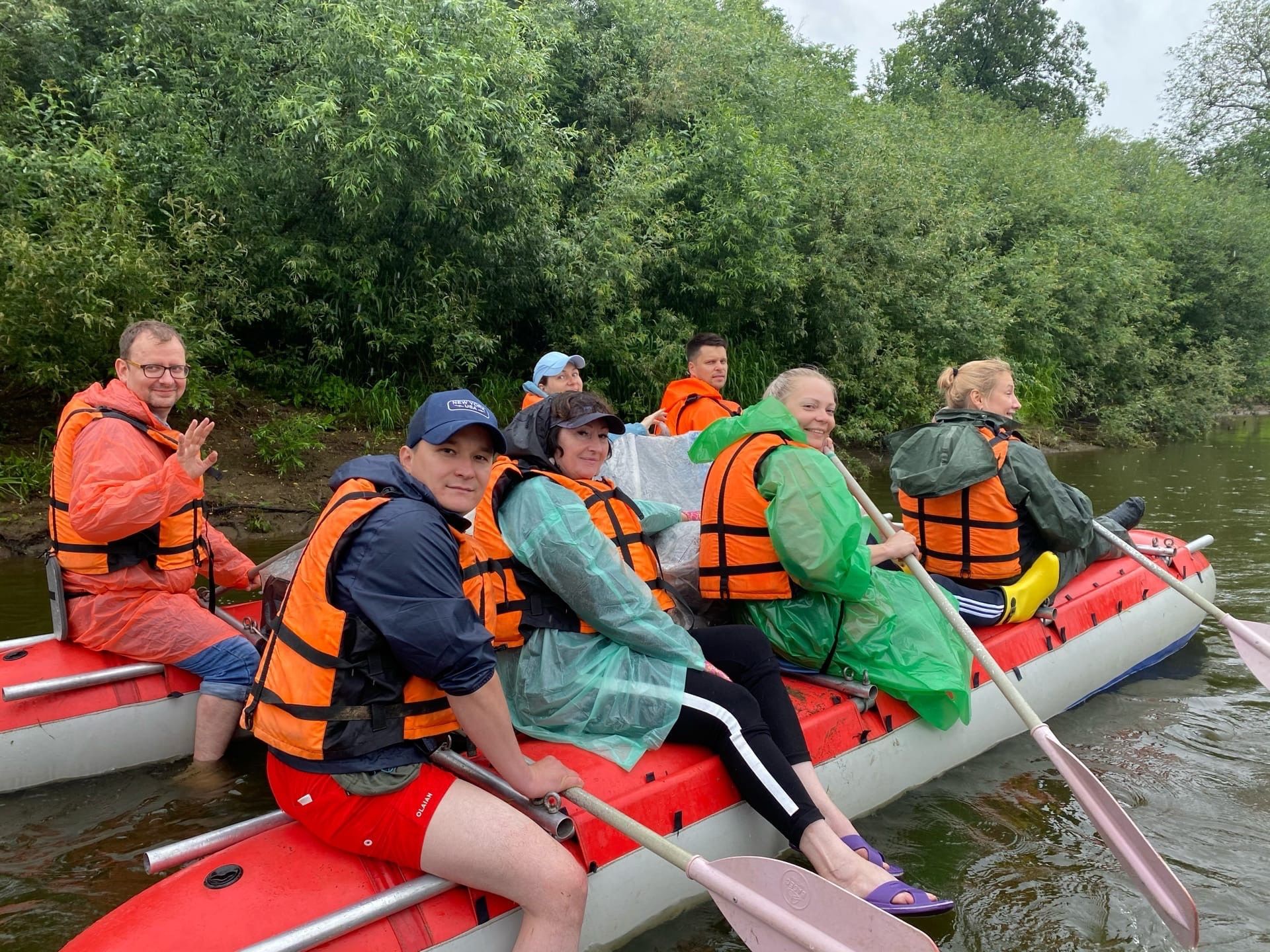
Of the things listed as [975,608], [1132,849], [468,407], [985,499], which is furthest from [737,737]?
→ [985,499]

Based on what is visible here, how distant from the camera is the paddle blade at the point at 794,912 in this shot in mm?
2348

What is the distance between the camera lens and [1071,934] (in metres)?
3.03

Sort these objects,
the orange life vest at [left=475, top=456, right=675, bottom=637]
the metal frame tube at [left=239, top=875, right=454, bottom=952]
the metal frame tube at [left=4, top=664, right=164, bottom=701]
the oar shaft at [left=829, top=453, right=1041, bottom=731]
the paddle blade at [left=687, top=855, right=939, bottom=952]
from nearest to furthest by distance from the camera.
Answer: the metal frame tube at [left=239, top=875, right=454, bottom=952], the paddle blade at [left=687, top=855, right=939, bottom=952], the orange life vest at [left=475, top=456, right=675, bottom=637], the oar shaft at [left=829, top=453, right=1041, bottom=731], the metal frame tube at [left=4, top=664, right=164, bottom=701]

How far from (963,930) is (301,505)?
291 inches

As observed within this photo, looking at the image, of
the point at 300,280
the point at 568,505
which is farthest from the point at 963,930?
the point at 300,280

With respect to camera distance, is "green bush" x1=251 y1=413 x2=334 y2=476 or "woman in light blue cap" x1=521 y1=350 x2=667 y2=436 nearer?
"woman in light blue cap" x1=521 y1=350 x2=667 y2=436

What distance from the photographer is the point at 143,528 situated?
3670mm

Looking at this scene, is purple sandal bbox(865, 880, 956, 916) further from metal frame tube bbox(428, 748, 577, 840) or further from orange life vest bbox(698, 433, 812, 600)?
orange life vest bbox(698, 433, 812, 600)

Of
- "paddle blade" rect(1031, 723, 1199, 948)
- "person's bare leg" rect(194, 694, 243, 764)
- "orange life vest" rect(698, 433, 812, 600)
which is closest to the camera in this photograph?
"paddle blade" rect(1031, 723, 1199, 948)

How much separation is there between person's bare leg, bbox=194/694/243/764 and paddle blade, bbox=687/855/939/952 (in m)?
2.38

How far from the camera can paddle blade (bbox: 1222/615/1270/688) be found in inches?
183

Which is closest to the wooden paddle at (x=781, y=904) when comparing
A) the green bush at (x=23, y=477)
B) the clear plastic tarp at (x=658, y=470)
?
the clear plastic tarp at (x=658, y=470)

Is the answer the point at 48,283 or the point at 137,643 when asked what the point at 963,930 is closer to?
the point at 137,643

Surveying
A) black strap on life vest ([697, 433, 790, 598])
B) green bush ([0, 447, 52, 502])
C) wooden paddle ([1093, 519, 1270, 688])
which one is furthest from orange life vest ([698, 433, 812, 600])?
green bush ([0, 447, 52, 502])
